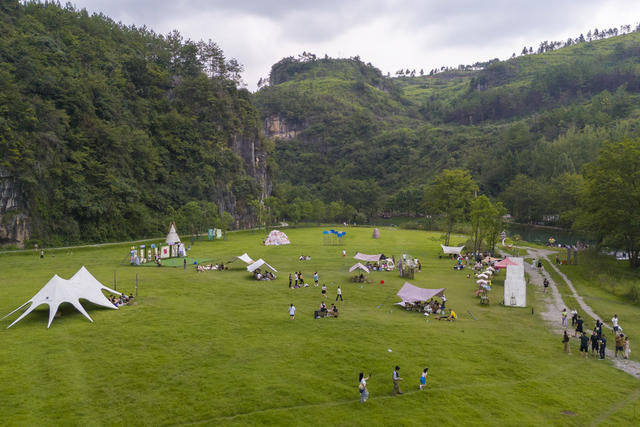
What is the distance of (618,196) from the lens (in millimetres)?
48281

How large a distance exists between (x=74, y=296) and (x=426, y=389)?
82.5ft

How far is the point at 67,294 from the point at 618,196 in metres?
58.9

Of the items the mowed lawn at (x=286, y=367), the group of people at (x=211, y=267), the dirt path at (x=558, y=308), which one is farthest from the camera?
the group of people at (x=211, y=267)

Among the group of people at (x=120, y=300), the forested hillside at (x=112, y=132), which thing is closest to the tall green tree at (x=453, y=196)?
the forested hillside at (x=112, y=132)

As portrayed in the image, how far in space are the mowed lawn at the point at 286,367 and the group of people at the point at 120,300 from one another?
1265 mm

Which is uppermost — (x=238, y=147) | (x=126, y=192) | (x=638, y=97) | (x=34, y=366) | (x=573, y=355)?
(x=638, y=97)

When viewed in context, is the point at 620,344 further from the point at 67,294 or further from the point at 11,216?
the point at 11,216

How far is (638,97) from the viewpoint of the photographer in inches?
6048

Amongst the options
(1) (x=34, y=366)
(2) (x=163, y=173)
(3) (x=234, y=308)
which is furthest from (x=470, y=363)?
(2) (x=163, y=173)

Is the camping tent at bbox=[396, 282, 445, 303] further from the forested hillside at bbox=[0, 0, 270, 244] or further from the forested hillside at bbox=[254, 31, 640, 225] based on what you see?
the forested hillside at bbox=[0, 0, 270, 244]

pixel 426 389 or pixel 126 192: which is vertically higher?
pixel 126 192

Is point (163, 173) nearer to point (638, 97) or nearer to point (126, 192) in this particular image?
point (126, 192)

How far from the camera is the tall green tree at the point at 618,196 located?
4731 centimetres

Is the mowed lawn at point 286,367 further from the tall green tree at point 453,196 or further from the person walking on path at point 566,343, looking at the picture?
the tall green tree at point 453,196
